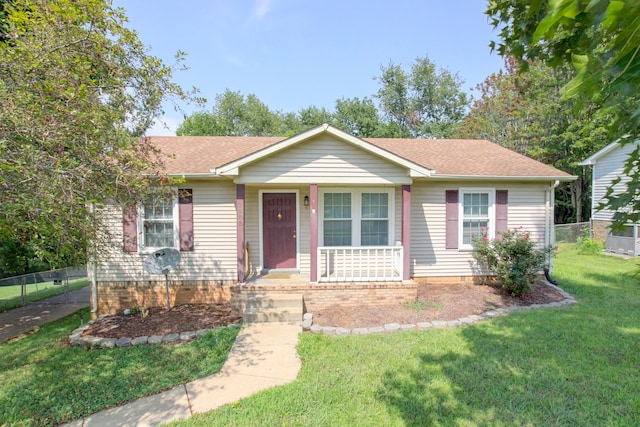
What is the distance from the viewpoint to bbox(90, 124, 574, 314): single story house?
7008 millimetres

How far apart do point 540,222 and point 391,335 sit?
6.01m

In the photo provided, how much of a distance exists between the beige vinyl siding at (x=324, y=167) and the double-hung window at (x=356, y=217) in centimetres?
104

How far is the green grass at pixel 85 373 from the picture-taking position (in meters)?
3.70

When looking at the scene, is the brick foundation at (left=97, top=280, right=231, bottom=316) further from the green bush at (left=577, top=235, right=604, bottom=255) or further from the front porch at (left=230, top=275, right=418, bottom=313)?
the green bush at (left=577, top=235, right=604, bottom=255)

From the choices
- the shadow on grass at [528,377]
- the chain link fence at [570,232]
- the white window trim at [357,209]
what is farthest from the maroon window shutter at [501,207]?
the chain link fence at [570,232]

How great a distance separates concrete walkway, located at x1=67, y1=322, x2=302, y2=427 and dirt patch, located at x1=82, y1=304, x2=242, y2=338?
4.37 feet

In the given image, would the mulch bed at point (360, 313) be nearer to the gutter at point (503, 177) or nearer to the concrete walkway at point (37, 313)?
the concrete walkway at point (37, 313)

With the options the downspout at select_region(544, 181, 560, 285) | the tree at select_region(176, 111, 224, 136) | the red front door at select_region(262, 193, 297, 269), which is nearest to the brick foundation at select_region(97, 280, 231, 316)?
the red front door at select_region(262, 193, 297, 269)

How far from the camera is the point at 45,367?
189 inches

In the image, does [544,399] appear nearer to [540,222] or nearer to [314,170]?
[314,170]

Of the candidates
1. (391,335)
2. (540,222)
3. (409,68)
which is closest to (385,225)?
(391,335)

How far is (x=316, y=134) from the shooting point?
6.89m

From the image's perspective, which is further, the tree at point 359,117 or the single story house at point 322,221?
the tree at point 359,117

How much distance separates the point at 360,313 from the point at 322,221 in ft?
8.55
